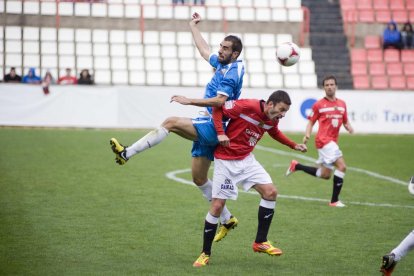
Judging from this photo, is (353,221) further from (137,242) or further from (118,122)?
(118,122)

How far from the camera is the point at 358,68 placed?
31.7m

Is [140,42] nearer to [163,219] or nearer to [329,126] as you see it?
[329,126]

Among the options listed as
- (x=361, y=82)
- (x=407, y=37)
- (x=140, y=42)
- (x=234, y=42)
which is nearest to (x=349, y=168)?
(x=234, y=42)

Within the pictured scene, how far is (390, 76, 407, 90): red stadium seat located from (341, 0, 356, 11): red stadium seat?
4.39 m

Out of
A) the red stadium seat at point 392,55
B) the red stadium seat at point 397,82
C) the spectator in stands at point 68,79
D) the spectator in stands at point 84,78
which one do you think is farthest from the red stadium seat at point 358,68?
the spectator in stands at point 68,79

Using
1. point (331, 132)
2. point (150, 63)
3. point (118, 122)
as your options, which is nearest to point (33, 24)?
point (150, 63)

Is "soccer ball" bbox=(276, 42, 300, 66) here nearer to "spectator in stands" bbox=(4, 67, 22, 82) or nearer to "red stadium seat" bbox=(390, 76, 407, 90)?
"spectator in stands" bbox=(4, 67, 22, 82)

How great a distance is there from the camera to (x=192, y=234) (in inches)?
391

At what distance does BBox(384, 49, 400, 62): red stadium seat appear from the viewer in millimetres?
31870

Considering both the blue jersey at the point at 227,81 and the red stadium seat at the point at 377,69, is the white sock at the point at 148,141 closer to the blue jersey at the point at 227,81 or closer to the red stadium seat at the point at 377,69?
the blue jersey at the point at 227,81

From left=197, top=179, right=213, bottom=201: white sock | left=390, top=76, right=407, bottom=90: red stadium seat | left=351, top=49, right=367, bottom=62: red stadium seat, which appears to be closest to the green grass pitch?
left=197, top=179, right=213, bottom=201: white sock

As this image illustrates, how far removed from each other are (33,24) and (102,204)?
2046 centimetres

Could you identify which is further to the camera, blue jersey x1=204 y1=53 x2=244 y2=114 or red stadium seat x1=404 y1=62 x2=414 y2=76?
red stadium seat x1=404 y1=62 x2=414 y2=76

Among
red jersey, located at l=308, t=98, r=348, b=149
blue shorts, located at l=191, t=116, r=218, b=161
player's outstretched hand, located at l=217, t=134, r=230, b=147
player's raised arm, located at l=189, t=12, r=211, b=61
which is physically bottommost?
player's outstretched hand, located at l=217, t=134, r=230, b=147
